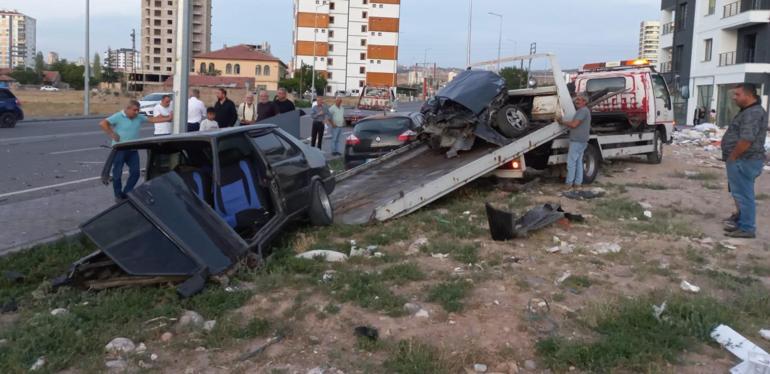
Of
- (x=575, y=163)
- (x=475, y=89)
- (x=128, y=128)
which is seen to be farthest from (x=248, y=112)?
(x=575, y=163)

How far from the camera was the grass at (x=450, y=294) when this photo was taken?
540 centimetres

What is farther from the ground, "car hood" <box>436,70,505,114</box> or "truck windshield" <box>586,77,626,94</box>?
"truck windshield" <box>586,77,626,94</box>

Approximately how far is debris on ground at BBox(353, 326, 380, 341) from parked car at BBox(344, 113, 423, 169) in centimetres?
855

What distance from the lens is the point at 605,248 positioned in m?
7.32

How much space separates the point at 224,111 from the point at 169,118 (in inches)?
63.7

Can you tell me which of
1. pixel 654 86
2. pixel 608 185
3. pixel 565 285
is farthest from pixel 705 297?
pixel 654 86

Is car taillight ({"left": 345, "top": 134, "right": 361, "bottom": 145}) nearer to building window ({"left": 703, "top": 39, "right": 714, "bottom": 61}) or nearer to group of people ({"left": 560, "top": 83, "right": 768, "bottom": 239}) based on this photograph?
group of people ({"left": 560, "top": 83, "right": 768, "bottom": 239})

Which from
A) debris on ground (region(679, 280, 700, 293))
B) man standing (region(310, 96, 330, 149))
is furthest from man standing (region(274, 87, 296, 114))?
debris on ground (region(679, 280, 700, 293))

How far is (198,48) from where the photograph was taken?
474ft

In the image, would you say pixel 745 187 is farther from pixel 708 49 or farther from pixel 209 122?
pixel 708 49

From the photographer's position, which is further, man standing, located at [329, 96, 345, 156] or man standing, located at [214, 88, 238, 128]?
man standing, located at [329, 96, 345, 156]

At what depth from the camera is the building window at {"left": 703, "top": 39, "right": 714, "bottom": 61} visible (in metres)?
44.6

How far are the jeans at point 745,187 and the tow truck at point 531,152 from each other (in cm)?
310

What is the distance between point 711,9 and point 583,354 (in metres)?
46.4
